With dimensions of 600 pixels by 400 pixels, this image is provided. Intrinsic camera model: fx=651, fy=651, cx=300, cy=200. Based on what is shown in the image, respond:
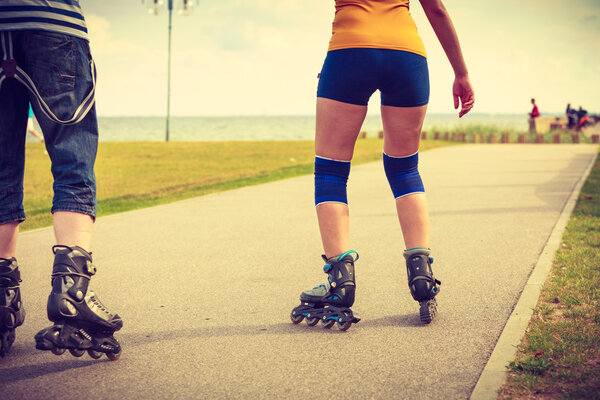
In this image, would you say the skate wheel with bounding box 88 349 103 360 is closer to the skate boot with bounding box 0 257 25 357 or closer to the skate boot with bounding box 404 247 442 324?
the skate boot with bounding box 0 257 25 357

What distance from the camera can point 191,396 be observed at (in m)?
2.41

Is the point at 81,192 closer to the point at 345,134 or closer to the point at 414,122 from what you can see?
the point at 345,134

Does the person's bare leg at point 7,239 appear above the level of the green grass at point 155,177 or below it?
above

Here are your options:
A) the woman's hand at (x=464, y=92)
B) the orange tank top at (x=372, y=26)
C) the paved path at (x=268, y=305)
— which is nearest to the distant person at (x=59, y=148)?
the paved path at (x=268, y=305)

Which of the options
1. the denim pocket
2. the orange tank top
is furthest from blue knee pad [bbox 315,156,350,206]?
the denim pocket

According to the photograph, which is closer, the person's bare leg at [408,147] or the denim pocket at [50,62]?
the denim pocket at [50,62]

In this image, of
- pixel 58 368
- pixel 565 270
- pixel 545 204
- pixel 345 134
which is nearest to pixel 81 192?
pixel 58 368

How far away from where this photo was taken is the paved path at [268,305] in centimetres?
255

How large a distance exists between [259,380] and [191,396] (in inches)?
11.4

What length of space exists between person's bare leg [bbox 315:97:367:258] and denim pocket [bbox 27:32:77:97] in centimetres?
117

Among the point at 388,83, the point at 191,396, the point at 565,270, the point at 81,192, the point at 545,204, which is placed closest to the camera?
the point at 191,396

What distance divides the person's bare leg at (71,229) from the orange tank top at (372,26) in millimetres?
1439

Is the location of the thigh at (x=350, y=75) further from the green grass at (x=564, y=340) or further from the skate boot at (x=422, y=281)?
the green grass at (x=564, y=340)

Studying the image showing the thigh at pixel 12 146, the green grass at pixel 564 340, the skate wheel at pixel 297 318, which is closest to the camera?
the green grass at pixel 564 340
